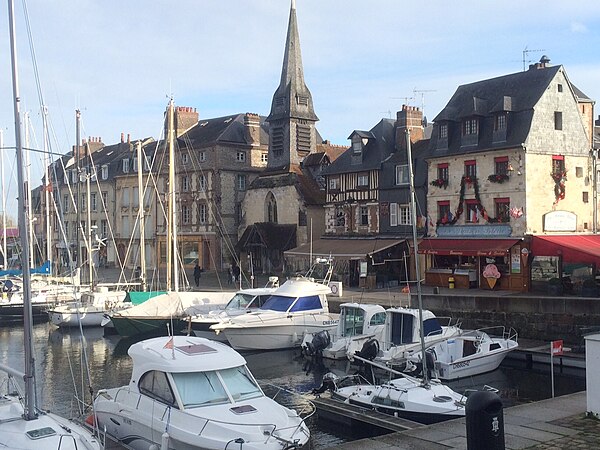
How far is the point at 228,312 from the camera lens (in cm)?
2614

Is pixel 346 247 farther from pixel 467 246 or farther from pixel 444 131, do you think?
pixel 444 131

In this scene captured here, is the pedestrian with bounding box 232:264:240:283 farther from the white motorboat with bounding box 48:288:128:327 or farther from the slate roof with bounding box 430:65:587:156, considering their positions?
the slate roof with bounding box 430:65:587:156

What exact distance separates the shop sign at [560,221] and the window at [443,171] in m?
5.15

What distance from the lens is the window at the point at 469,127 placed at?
32.0m

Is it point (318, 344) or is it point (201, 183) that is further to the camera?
point (201, 183)

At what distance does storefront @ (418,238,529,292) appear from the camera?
29.5 metres

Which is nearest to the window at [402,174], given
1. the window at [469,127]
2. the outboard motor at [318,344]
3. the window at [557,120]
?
the window at [469,127]

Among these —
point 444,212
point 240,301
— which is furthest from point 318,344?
point 444,212

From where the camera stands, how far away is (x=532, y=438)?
32.7 ft

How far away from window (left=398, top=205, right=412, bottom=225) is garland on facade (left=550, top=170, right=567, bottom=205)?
7.54 meters

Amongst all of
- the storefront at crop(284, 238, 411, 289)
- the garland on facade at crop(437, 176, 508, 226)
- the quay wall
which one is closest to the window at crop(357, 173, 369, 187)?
the storefront at crop(284, 238, 411, 289)

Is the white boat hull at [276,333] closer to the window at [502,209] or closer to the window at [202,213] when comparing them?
the window at [502,209]

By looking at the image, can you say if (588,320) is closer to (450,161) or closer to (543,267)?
(543,267)

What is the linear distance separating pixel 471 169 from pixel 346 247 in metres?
7.62
